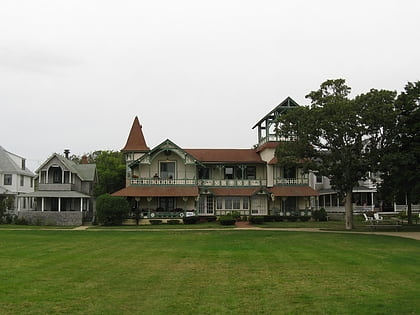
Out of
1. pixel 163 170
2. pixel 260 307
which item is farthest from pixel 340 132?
pixel 260 307

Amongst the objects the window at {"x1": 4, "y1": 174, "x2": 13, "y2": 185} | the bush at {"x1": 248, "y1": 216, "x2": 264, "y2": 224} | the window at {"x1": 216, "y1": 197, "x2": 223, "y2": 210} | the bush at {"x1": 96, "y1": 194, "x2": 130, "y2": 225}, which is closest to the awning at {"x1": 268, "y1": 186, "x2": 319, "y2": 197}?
the bush at {"x1": 248, "y1": 216, "x2": 264, "y2": 224}

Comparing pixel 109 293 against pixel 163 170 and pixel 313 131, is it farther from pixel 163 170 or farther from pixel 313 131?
pixel 163 170

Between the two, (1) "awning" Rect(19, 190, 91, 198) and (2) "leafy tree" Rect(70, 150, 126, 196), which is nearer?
(1) "awning" Rect(19, 190, 91, 198)

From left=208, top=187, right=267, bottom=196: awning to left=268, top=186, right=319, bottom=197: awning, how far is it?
1.25 metres

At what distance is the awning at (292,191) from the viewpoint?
4844cm

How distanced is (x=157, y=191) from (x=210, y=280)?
3544 cm

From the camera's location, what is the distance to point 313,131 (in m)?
35.2

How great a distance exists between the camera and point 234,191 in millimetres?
51062

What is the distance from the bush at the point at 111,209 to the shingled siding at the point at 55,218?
2815mm

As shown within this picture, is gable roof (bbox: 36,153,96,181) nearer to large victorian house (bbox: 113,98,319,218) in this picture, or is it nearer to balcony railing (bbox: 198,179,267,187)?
large victorian house (bbox: 113,98,319,218)

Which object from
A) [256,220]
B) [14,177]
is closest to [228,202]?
[256,220]

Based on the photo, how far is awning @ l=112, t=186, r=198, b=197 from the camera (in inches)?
1871

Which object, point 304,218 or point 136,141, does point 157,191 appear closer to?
point 136,141

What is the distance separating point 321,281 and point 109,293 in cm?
564
